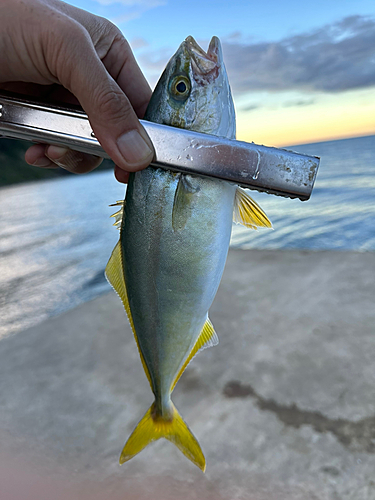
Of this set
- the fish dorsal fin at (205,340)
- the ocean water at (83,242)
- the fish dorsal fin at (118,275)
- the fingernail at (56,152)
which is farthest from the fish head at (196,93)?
the ocean water at (83,242)

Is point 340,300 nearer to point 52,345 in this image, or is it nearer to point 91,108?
point 52,345

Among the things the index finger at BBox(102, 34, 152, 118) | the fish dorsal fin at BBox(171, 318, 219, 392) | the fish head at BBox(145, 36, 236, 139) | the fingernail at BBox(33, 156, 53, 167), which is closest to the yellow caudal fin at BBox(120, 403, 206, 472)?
the fish dorsal fin at BBox(171, 318, 219, 392)

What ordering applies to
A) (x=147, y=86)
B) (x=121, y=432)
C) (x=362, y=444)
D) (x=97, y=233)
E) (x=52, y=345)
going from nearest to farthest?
(x=147, y=86) → (x=362, y=444) → (x=121, y=432) → (x=52, y=345) → (x=97, y=233)

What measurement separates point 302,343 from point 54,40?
3.19 m

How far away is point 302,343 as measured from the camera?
359 cm

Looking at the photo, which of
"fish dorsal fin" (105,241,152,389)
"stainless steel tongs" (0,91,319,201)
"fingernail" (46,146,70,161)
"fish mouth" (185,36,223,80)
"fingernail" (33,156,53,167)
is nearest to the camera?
"stainless steel tongs" (0,91,319,201)

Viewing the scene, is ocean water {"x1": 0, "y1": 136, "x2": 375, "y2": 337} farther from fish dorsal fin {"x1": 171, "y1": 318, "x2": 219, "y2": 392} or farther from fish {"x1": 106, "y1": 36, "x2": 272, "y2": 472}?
fish {"x1": 106, "y1": 36, "x2": 272, "y2": 472}

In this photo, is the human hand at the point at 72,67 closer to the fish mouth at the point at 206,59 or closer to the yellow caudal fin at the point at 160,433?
the fish mouth at the point at 206,59

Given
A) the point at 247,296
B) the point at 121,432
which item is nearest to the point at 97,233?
the point at 247,296

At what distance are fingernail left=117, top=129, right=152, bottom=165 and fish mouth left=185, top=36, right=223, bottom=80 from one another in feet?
0.91

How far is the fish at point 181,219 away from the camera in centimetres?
114

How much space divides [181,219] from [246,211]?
Result: 259 mm

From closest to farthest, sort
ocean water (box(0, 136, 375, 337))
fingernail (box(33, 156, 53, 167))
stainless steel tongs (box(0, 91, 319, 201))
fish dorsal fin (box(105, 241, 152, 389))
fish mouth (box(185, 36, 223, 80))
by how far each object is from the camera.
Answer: stainless steel tongs (box(0, 91, 319, 201)), fish mouth (box(185, 36, 223, 80)), fish dorsal fin (box(105, 241, 152, 389)), fingernail (box(33, 156, 53, 167)), ocean water (box(0, 136, 375, 337))

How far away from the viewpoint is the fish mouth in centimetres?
118
